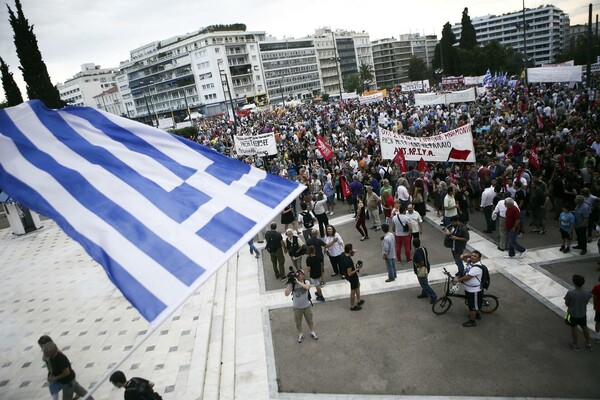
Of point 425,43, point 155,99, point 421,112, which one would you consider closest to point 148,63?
point 155,99

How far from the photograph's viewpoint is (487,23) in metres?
181

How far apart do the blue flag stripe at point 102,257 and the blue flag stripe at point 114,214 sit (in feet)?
0.66

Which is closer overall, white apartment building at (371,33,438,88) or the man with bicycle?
the man with bicycle

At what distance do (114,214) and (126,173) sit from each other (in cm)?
49

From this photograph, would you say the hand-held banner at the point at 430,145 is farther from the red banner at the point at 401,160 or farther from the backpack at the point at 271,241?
the backpack at the point at 271,241

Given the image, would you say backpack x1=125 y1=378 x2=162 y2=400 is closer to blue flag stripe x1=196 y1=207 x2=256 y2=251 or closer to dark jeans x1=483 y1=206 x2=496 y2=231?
blue flag stripe x1=196 y1=207 x2=256 y2=251

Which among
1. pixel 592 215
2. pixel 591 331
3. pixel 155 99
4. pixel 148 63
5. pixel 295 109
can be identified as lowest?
pixel 591 331

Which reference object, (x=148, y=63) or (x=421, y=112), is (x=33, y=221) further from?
(x=148, y=63)

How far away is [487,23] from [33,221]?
208750 millimetres

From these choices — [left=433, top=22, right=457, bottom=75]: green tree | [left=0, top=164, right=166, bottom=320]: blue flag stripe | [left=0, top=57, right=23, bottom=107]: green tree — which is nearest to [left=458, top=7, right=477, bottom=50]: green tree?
[left=433, top=22, right=457, bottom=75]: green tree

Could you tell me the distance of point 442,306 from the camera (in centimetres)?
772

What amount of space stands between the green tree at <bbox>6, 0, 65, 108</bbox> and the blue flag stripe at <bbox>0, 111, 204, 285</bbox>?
96.9 ft

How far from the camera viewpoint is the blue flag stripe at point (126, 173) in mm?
3322

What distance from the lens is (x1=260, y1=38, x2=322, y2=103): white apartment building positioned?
108m
